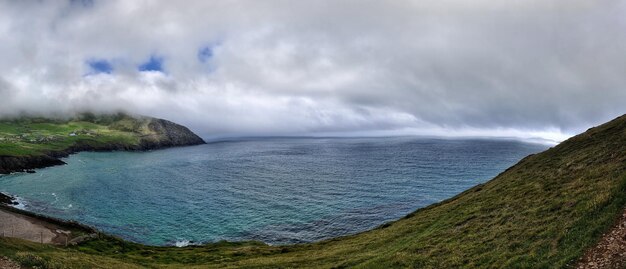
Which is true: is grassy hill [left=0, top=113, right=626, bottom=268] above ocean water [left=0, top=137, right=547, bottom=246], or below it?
above

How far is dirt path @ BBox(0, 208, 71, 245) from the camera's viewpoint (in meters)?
58.3

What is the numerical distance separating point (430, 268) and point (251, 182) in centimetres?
12162

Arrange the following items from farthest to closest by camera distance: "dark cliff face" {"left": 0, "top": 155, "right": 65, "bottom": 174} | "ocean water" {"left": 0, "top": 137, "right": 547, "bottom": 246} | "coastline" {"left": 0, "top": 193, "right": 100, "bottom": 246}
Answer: "dark cliff face" {"left": 0, "top": 155, "right": 65, "bottom": 174} < "ocean water" {"left": 0, "top": 137, "right": 547, "bottom": 246} < "coastline" {"left": 0, "top": 193, "right": 100, "bottom": 246}

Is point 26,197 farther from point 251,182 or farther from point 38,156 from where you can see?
point 38,156

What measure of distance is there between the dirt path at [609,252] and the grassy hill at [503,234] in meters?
0.64

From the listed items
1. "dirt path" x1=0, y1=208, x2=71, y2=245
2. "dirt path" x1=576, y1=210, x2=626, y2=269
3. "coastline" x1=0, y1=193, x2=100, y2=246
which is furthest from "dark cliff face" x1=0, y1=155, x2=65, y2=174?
"dirt path" x1=576, y1=210, x2=626, y2=269

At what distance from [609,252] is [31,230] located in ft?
278

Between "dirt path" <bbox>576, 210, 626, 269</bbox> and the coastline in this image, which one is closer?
"dirt path" <bbox>576, 210, 626, 269</bbox>

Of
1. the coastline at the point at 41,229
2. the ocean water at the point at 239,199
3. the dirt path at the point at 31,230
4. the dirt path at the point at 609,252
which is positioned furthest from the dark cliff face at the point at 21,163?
the dirt path at the point at 609,252

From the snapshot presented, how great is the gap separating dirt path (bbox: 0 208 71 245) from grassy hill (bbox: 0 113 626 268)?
6744 millimetres

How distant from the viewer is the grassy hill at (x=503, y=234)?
2412 cm

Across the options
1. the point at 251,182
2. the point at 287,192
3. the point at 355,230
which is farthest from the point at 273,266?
the point at 251,182

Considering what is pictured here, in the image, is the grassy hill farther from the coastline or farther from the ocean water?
the ocean water

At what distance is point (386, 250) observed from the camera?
40.3 meters
